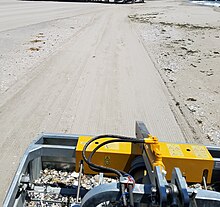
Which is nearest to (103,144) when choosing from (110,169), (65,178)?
(110,169)

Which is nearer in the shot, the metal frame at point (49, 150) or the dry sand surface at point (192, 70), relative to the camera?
the metal frame at point (49, 150)

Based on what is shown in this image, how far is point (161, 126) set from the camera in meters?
4.61

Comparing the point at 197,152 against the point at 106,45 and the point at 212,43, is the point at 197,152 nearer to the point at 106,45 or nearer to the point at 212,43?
the point at 106,45

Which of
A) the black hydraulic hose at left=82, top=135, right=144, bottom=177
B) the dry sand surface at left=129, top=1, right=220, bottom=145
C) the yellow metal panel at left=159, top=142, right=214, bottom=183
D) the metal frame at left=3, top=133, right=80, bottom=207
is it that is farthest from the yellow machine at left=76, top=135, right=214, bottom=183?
the dry sand surface at left=129, top=1, right=220, bottom=145

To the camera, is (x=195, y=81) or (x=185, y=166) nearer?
(x=185, y=166)

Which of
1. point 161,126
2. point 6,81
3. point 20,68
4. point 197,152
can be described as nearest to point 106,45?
point 20,68

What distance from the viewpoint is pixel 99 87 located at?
19.9 ft

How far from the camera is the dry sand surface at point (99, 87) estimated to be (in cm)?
449

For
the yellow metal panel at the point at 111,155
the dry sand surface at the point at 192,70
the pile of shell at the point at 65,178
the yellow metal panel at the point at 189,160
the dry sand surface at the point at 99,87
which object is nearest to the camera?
the yellow metal panel at the point at 189,160

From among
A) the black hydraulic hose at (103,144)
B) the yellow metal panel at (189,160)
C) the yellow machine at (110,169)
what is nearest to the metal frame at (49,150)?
the yellow machine at (110,169)

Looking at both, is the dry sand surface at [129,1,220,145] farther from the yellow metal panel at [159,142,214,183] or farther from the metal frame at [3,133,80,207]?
the metal frame at [3,133,80,207]

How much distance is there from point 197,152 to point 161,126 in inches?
76.6

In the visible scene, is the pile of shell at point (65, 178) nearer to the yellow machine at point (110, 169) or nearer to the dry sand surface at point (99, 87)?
the yellow machine at point (110, 169)

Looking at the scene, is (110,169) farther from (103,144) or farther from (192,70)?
(192,70)
